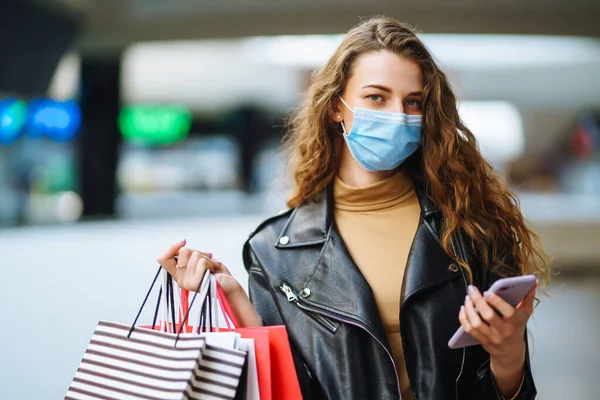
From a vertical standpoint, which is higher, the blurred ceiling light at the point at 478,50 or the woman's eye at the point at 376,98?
the blurred ceiling light at the point at 478,50

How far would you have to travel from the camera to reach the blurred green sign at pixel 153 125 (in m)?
12.1

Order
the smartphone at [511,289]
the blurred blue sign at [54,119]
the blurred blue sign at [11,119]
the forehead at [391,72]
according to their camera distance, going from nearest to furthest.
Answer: the smartphone at [511,289], the forehead at [391,72], the blurred blue sign at [11,119], the blurred blue sign at [54,119]

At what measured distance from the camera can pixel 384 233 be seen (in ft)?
6.92

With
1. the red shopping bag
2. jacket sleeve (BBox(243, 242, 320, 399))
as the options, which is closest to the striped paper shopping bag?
the red shopping bag

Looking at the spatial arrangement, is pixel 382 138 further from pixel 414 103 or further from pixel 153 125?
pixel 153 125

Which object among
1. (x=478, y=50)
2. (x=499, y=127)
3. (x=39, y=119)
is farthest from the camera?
(x=499, y=127)

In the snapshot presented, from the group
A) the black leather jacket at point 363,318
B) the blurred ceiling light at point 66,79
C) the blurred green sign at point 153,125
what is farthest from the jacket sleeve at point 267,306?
the blurred green sign at point 153,125

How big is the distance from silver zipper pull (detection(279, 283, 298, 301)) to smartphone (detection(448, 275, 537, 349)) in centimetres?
50

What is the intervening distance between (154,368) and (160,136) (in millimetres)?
10789

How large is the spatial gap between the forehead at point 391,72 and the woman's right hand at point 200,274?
656 millimetres

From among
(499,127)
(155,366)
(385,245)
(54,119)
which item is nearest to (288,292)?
(385,245)

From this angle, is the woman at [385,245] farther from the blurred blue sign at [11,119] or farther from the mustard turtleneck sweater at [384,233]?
the blurred blue sign at [11,119]

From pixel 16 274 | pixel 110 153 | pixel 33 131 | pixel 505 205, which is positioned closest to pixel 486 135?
pixel 110 153

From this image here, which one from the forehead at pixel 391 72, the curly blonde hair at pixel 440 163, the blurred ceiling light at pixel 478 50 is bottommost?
the curly blonde hair at pixel 440 163
